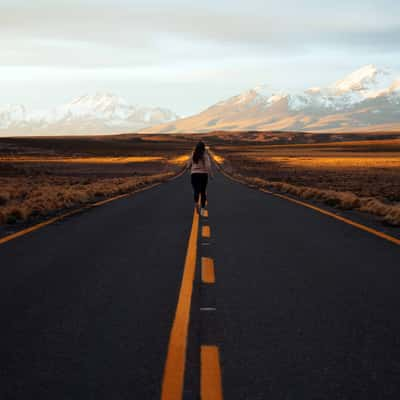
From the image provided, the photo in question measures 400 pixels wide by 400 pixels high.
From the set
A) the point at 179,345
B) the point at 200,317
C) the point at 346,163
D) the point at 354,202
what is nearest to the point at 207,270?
the point at 200,317

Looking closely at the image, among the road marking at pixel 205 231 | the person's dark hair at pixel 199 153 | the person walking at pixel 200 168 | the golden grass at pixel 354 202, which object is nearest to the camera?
the road marking at pixel 205 231

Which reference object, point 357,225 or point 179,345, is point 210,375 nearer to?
point 179,345

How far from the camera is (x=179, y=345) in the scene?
190 inches

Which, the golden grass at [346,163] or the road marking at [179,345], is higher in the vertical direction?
the road marking at [179,345]

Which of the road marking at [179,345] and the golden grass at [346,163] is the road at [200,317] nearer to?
the road marking at [179,345]

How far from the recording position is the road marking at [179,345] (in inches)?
155

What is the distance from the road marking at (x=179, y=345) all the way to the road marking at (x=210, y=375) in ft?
0.50

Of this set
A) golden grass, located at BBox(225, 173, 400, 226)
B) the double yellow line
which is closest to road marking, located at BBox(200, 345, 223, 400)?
the double yellow line

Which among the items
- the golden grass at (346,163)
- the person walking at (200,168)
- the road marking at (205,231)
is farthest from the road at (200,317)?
the golden grass at (346,163)

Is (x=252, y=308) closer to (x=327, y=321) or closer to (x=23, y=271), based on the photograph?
(x=327, y=321)

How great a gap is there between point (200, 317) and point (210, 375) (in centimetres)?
149

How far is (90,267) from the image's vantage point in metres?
8.03

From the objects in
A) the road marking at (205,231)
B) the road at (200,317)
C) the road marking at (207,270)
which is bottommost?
the road marking at (205,231)

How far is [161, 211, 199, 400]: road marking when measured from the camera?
→ 3.94 m
